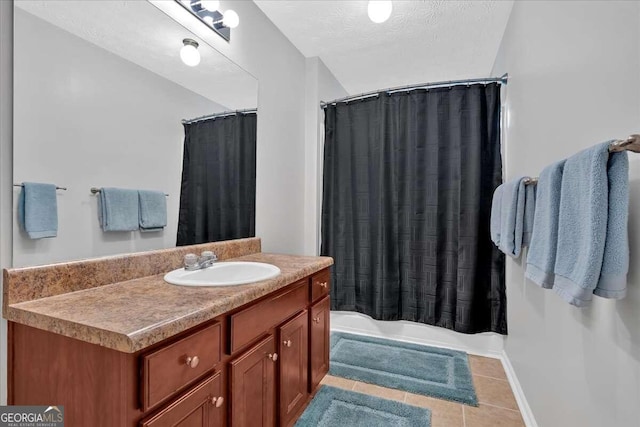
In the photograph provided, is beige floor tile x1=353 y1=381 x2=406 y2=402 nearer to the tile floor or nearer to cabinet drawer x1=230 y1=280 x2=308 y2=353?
the tile floor

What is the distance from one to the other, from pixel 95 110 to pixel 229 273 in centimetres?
88

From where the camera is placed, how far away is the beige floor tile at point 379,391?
173 centimetres

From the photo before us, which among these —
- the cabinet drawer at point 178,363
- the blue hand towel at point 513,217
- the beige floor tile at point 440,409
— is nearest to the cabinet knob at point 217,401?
the cabinet drawer at point 178,363

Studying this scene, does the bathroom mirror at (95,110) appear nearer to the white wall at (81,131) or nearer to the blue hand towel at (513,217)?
the white wall at (81,131)

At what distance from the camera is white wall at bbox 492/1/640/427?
29.0 inches

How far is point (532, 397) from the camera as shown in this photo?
1.48 metres

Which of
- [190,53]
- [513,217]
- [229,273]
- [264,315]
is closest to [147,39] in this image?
[190,53]

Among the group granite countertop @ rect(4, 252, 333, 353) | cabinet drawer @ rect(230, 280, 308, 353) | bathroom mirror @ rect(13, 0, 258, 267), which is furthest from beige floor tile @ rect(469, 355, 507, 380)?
bathroom mirror @ rect(13, 0, 258, 267)

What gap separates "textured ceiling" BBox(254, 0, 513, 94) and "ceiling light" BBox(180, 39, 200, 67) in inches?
27.6

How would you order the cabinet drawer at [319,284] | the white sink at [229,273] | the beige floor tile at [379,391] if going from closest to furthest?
the white sink at [229,273], the cabinet drawer at [319,284], the beige floor tile at [379,391]

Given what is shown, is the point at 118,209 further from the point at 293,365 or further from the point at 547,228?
the point at 547,228

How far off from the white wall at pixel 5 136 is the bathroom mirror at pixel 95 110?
15mm

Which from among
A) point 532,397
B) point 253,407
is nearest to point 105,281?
point 253,407

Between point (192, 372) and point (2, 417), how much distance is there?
0.60 meters
